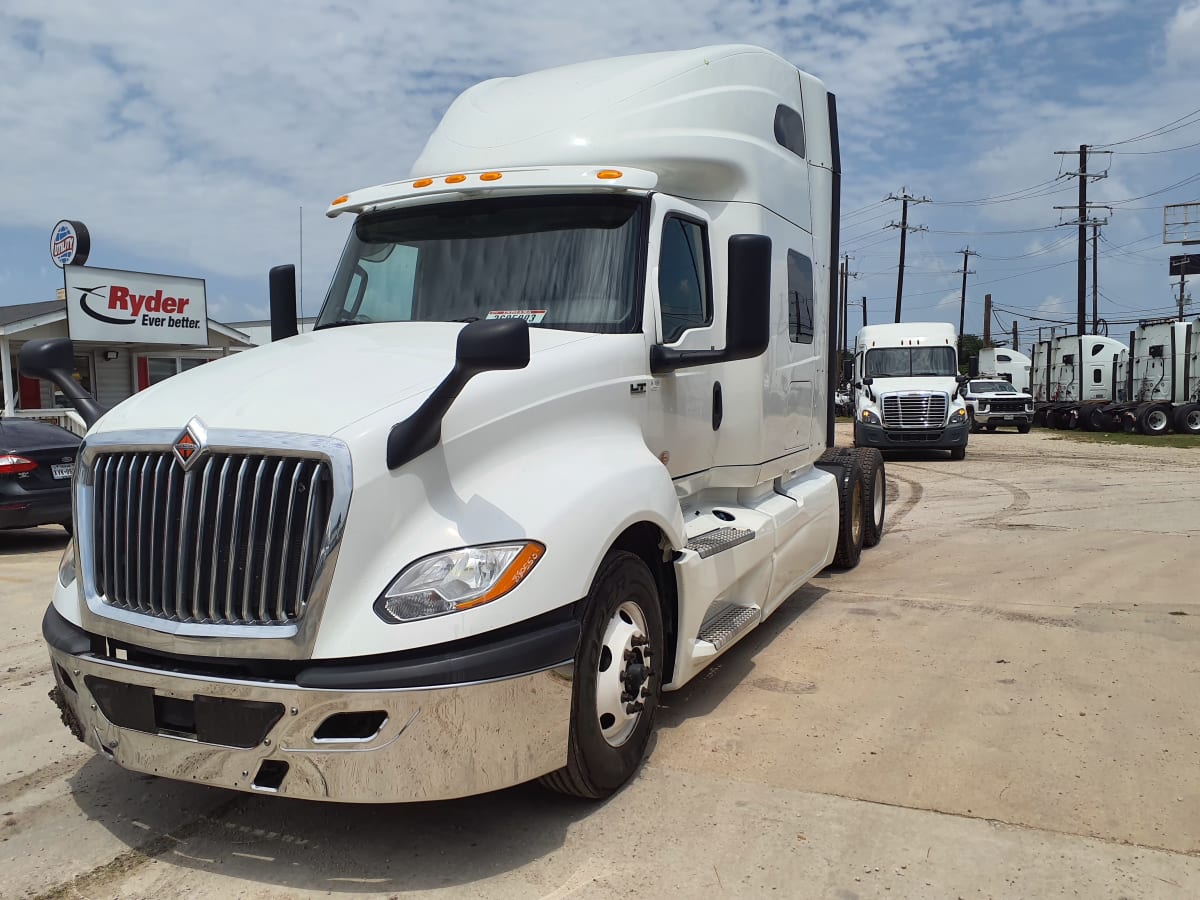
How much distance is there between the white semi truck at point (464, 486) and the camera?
10.4 ft

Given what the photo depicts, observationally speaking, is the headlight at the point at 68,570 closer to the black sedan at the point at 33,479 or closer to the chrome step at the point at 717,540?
the chrome step at the point at 717,540

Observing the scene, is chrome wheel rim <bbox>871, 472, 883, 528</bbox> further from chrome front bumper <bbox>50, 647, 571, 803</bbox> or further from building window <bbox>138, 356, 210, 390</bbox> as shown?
building window <bbox>138, 356, 210, 390</bbox>

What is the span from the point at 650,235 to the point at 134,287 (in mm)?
23625

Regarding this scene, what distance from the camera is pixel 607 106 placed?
5.28m

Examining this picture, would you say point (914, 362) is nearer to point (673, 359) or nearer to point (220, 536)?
point (673, 359)

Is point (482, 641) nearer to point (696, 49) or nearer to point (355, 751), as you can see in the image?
point (355, 751)

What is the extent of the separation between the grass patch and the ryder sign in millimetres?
25221

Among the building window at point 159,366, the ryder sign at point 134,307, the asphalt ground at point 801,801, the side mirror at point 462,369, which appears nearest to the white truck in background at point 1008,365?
the building window at point 159,366

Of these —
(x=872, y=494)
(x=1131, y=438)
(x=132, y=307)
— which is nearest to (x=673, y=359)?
(x=872, y=494)

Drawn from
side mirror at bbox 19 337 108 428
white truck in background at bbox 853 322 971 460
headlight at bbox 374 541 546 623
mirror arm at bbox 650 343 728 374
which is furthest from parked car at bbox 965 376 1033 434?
headlight at bbox 374 541 546 623

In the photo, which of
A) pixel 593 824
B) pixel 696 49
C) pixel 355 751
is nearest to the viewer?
pixel 355 751

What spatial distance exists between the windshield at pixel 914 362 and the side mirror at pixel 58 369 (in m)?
20.5

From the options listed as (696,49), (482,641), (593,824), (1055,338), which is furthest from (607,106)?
(1055,338)

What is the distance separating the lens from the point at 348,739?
10.3ft
